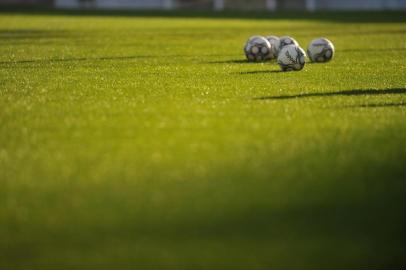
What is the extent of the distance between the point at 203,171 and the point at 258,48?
11885mm

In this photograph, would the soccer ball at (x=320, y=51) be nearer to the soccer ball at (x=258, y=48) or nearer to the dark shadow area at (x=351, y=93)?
the soccer ball at (x=258, y=48)

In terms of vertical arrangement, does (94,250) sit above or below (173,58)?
above

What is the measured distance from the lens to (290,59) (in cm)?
1714

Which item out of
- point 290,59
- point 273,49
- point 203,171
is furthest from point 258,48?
point 203,171

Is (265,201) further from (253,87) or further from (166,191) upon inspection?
(253,87)

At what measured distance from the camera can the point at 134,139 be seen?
371 inches

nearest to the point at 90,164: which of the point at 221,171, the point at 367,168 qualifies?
the point at 221,171

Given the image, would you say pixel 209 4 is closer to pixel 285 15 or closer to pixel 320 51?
pixel 285 15

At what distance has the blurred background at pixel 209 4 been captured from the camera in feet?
203

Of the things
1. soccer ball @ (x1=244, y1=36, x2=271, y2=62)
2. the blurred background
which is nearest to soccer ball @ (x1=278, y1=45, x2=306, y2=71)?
soccer ball @ (x1=244, y1=36, x2=271, y2=62)

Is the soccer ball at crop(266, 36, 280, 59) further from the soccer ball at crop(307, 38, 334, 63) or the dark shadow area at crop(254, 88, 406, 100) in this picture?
the dark shadow area at crop(254, 88, 406, 100)

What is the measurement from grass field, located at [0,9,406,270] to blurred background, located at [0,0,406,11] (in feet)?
154

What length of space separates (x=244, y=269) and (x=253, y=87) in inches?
355

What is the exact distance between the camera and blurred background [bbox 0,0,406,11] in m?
61.8
